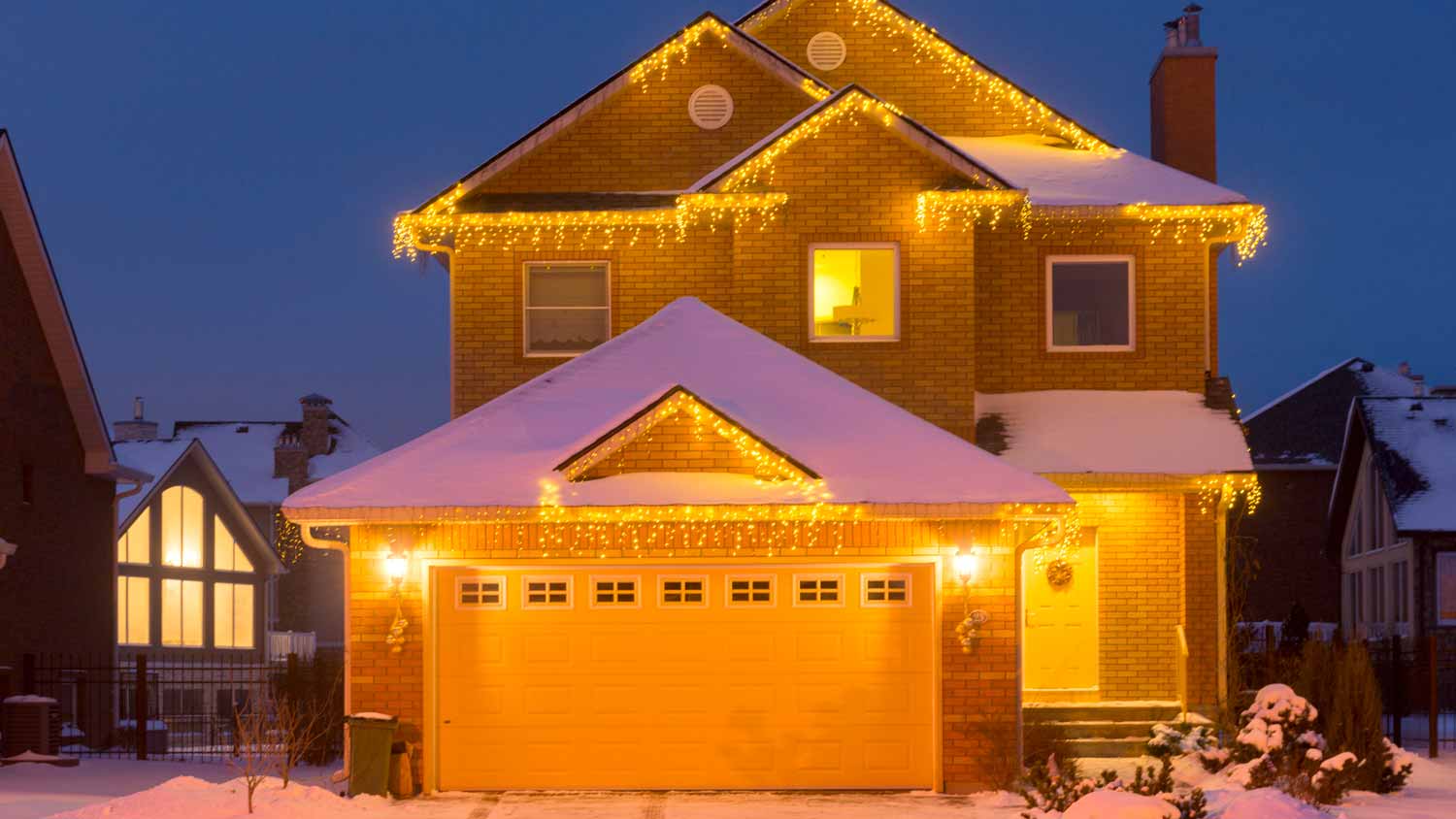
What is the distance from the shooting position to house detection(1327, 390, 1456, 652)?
95.2 ft

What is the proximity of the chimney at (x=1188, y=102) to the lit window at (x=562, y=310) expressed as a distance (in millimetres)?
7566

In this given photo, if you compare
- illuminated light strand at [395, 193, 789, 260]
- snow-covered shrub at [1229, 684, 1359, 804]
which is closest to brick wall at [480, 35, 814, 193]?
illuminated light strand at [395, 193, 789, 260]

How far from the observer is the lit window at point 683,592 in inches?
645

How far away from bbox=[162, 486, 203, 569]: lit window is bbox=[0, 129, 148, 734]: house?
9.57m

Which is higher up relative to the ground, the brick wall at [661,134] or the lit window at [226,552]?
the brick wall at [661,134]

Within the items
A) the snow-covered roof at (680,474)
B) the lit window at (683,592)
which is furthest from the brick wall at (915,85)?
the lit window at (683,592)

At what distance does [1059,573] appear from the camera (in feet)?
64.2

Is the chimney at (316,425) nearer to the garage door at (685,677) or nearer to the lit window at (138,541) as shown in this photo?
the lit window at (138,541)

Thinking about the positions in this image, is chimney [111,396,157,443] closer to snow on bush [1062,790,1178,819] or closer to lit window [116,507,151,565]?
lit window [116,507,151,565]

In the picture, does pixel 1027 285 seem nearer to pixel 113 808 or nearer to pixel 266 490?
pixel 113 808

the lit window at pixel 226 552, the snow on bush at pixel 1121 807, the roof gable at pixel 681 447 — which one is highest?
the roof gable at pixel 681 447

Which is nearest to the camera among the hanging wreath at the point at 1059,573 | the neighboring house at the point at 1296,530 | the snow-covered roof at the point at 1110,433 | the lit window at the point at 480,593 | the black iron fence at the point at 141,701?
the lit window at the point at 480,593

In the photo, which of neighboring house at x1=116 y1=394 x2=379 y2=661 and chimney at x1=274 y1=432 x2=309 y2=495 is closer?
neighboring house at x1=116 y1=394 x2=379 y2=661

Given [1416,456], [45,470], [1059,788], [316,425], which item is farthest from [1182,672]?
[316,425]
